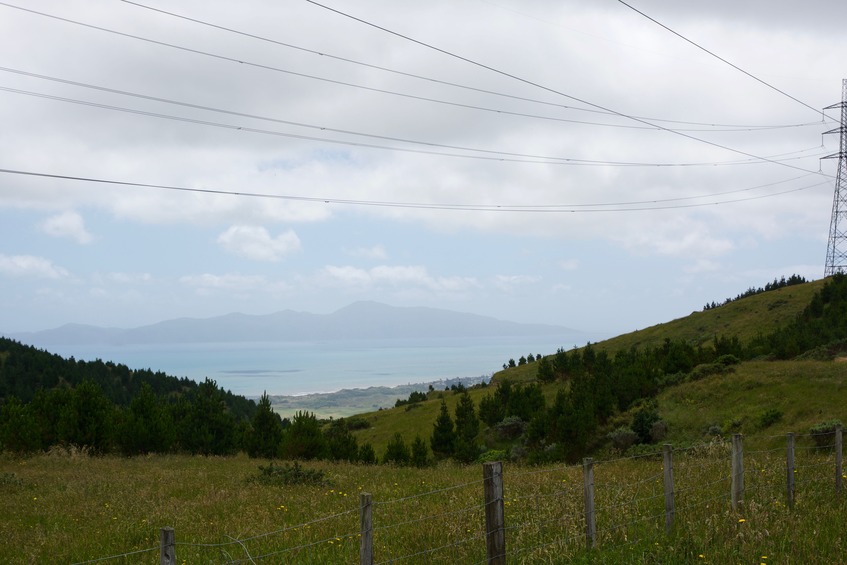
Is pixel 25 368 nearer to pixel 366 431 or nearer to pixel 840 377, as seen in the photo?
pixel 366 431

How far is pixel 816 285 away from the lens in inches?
2862

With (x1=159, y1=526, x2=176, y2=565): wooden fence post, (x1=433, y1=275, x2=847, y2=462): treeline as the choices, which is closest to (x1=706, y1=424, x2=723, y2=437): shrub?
(x1=433, y1=275, x2=847, y2=462): treeline

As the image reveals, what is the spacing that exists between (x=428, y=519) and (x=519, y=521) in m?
1.53

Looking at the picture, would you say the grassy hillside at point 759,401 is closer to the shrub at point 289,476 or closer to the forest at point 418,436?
the forest at point 418,436

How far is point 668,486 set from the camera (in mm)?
9828

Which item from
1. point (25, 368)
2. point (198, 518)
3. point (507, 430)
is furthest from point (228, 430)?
point (25, 368)

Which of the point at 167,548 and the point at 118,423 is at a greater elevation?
the point at 167,548

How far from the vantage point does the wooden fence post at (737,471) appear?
10617mm

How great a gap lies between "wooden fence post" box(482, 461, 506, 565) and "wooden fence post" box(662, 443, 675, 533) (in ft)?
10.4

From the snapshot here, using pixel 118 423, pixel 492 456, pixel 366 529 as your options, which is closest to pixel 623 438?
pixel 492 456

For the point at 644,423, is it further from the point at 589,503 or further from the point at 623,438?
the point at 589,503

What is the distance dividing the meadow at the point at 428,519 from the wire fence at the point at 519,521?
4 cm

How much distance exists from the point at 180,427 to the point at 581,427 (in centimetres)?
1999

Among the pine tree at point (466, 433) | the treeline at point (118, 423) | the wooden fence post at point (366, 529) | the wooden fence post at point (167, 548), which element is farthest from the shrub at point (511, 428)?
the wooden fence post at point (167, 548)
